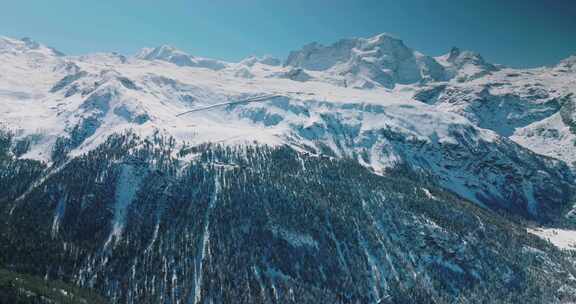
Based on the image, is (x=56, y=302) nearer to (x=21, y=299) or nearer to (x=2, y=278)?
(x=21, y=299)

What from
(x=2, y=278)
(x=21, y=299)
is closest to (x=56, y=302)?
(x=21, y=299)
